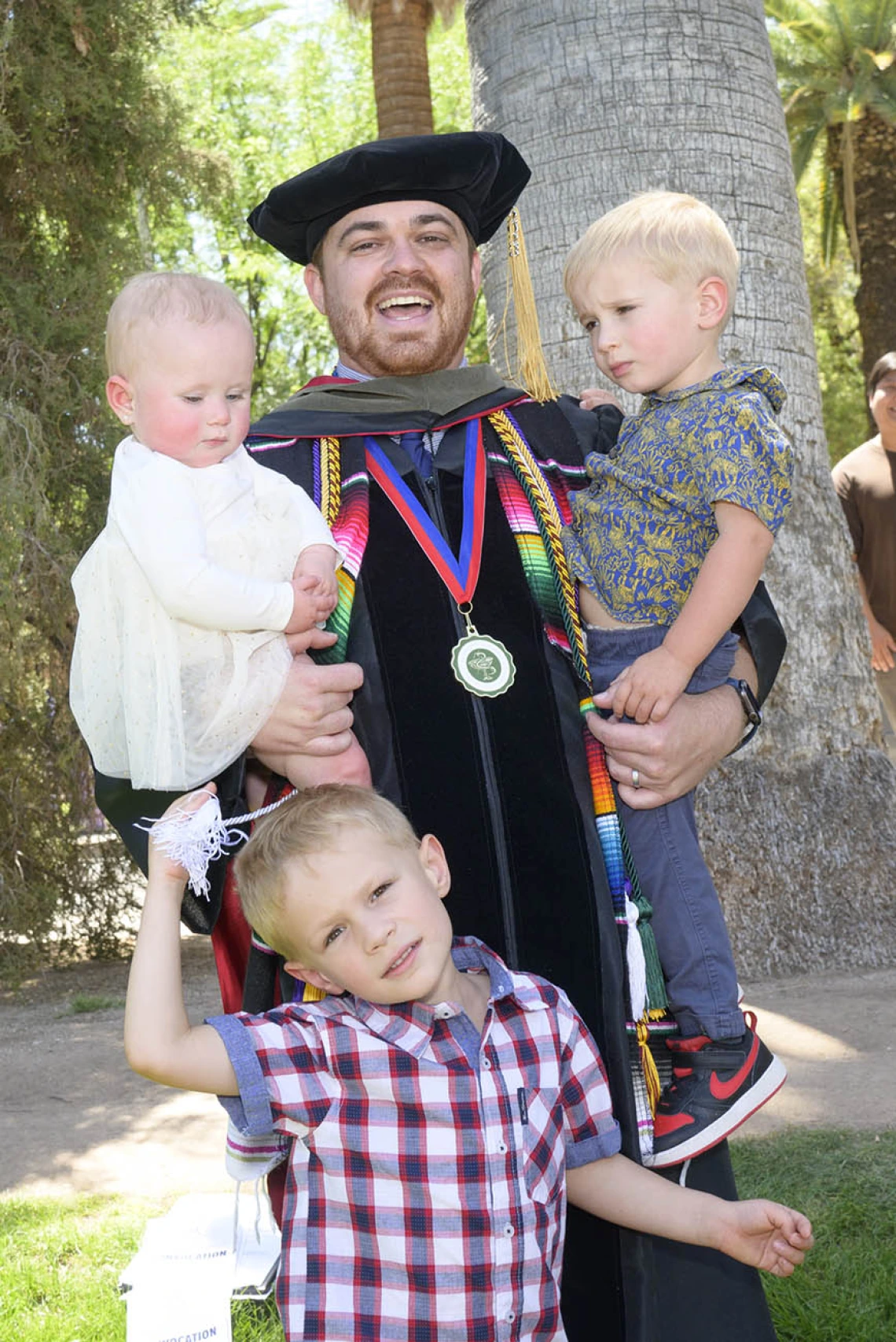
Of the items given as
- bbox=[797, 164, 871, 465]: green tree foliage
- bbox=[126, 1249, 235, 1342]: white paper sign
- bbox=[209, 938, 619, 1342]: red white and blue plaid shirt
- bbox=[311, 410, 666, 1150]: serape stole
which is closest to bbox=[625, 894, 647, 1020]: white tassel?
bbox=[311, 410, 666, 1150]: serape stole

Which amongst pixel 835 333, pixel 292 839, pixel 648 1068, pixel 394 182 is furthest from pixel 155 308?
pixel 835 333

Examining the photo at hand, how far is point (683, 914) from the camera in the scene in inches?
106

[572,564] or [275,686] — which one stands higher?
[572,564]

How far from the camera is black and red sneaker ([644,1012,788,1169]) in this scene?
2.58 metres

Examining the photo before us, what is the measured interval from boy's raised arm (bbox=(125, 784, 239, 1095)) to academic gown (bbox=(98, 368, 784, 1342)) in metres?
0.36

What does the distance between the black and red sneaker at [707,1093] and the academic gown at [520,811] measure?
9 centimetres

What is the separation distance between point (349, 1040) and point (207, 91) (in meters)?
23.3

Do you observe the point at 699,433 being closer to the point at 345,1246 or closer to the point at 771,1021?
the point at 345,1246

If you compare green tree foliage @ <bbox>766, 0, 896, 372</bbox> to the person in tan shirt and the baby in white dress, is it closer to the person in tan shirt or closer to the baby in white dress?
the person in tan shirt

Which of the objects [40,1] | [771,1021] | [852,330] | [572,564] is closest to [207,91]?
[852,330]

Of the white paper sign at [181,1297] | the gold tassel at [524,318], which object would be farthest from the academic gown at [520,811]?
the white paper sign at [181,1297]

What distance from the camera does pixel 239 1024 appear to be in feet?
7.04

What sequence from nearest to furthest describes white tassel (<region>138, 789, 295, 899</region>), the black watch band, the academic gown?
white tassel (<region>138, 789, 295, 899</region>), the academic gown, the black watch band

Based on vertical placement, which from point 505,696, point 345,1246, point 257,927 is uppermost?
point 505,696
